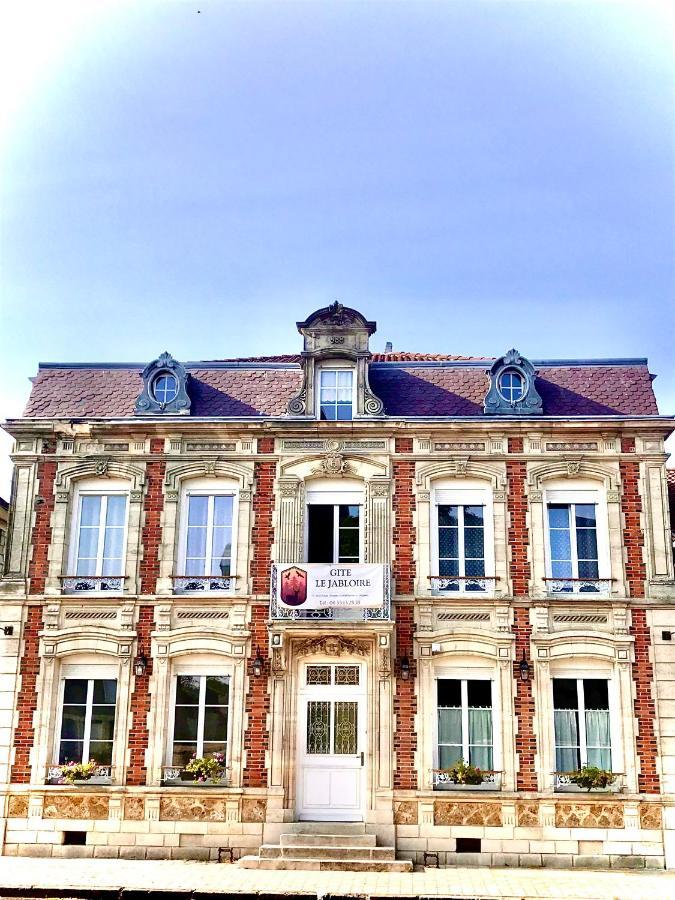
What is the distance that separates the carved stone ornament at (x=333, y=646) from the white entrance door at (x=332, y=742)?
27 cm

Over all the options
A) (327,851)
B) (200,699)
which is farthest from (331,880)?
(200,699)

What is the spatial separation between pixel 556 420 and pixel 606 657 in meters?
3.99

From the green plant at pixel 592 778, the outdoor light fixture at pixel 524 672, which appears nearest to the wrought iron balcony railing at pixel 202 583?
the outdoor light fixture at pixel 524 672

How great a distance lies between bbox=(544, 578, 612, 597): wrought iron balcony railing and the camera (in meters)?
15.2

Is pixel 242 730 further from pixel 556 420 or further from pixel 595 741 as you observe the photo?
pixel 556 420

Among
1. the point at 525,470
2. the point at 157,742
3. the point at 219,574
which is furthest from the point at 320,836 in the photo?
the point at 525,470

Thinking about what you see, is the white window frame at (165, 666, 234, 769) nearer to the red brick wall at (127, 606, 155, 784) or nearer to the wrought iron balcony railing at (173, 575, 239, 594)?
the red brick wall at (127, 606, 155, 784)

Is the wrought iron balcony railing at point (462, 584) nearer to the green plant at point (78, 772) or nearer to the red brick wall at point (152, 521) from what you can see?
the red brick wall at point (152, 521)

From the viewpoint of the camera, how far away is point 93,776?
1479 cm

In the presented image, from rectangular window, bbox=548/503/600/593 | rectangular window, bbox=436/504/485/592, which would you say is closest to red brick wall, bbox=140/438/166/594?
rectangular window, bbox=436/504/485/592

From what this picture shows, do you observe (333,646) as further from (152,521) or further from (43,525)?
(43,525)

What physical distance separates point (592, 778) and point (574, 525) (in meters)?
4.04

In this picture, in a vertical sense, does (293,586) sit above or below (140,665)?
above

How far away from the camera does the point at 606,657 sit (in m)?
14.8
